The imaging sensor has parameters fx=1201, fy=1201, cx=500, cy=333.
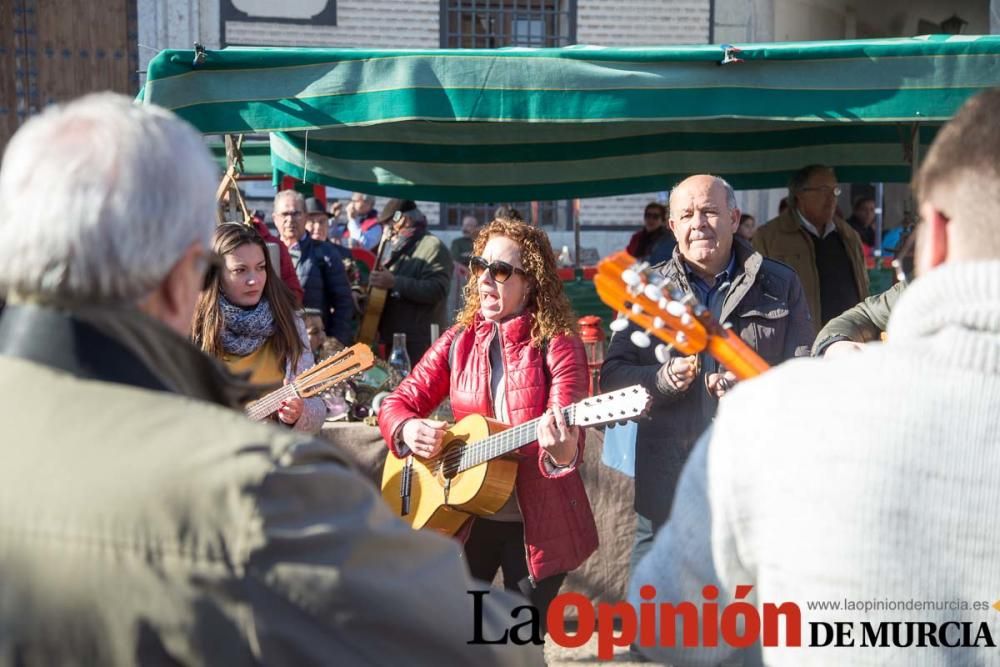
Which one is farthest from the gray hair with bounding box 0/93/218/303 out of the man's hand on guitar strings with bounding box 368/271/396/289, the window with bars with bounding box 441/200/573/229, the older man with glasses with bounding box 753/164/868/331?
the window with bars with bounding box 441/200/573/229

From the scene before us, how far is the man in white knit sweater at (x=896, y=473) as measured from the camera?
4.84 feet

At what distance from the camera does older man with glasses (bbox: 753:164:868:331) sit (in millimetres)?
6176

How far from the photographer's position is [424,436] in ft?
13.3

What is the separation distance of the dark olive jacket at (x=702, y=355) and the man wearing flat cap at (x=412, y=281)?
3.68m

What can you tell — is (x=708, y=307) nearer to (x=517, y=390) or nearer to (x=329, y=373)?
(x=517, y=390)

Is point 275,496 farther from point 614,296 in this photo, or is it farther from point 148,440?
point 614,296

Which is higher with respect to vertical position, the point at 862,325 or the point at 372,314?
the point at 862,325

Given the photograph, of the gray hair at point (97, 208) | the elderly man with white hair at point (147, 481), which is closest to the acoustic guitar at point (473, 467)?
the elderly man with white hair at point (147, 481)

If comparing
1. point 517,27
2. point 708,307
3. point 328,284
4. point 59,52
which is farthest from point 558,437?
point 517,27

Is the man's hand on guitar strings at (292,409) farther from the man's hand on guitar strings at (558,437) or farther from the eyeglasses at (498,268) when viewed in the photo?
the man's hand on guitar strings at (558,437)

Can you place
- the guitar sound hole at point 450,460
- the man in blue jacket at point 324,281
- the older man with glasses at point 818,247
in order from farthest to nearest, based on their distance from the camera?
the man in blue jacket at point 324,281 < the older man with glasses at point 818,247 < the guitar sound hole at point 450,460

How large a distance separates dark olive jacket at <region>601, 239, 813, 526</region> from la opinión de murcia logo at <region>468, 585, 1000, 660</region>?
2.27 metres

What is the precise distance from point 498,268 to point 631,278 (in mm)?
1428

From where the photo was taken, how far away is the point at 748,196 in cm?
1636
